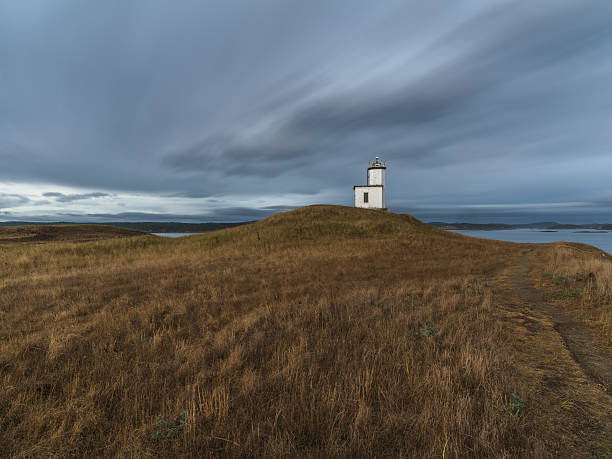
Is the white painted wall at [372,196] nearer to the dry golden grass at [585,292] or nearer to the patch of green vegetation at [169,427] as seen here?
the dry golden grass at [585,292]

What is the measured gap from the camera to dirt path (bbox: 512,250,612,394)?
377 cm

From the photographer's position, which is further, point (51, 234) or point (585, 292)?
point (51, 234)

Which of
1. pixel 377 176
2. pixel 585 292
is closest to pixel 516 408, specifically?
pixel 585 292

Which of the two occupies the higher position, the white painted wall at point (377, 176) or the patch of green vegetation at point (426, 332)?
the white painted wall at point (377, 176)

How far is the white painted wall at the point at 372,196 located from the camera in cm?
4853

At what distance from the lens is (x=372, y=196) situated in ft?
160

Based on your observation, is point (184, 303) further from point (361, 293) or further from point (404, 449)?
point (404, 449)

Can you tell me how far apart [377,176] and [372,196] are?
4083 millimetres

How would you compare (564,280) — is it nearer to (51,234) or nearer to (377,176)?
(377,176)

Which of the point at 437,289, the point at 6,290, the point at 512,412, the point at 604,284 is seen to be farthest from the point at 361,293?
the point at 6,290

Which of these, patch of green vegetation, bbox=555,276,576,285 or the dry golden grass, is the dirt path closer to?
the dry golden grass

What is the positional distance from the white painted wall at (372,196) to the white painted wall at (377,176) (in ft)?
3.59

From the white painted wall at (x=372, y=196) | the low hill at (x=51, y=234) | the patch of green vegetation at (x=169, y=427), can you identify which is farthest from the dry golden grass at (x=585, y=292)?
the low hill at (x=51, y=234)

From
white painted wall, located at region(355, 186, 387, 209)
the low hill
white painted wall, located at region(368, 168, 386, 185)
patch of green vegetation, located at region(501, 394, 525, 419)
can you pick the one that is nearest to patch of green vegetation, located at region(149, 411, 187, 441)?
patch of green vegetation, located at region(501, 394, 525, 419)
